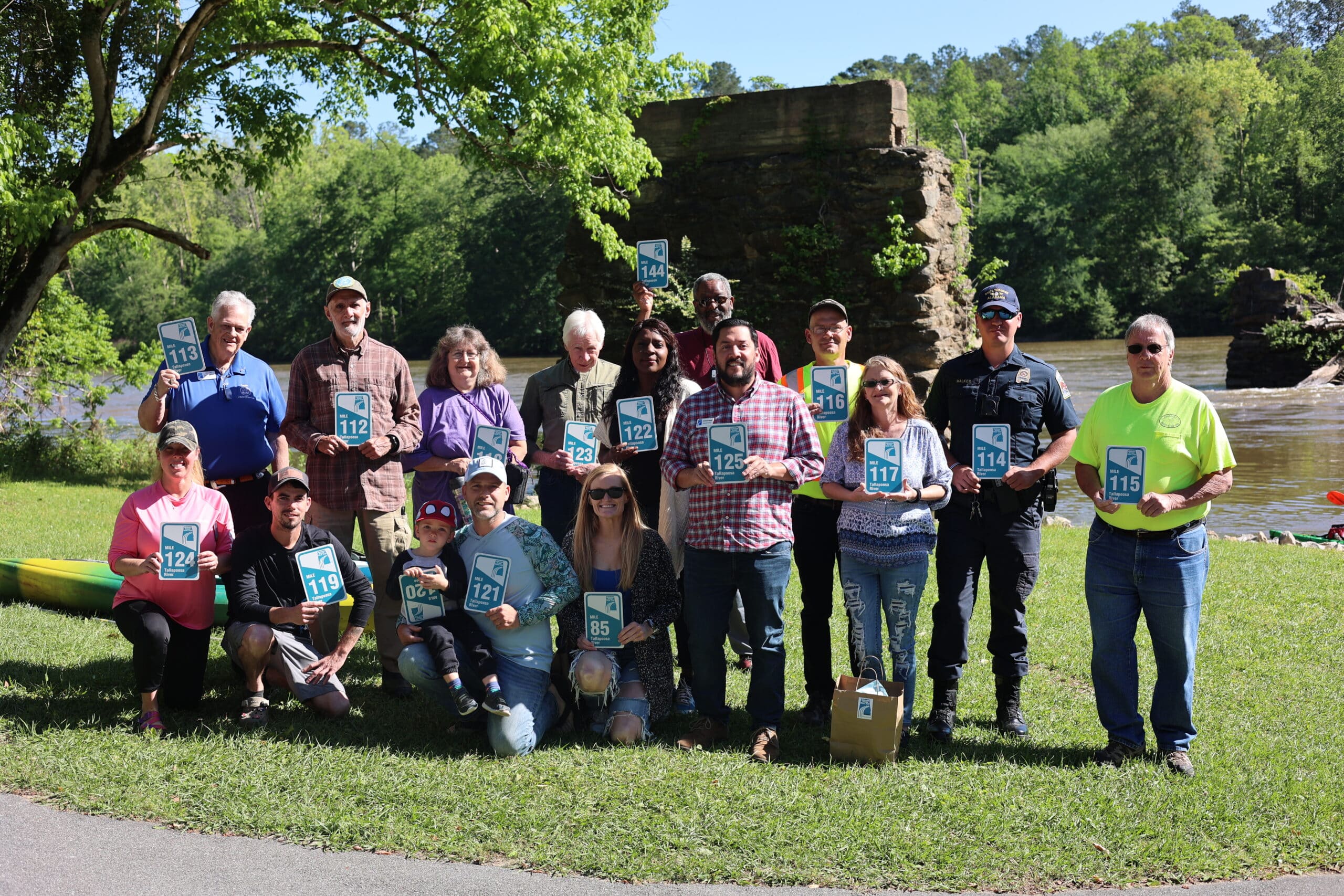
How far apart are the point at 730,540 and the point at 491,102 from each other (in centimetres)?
1063

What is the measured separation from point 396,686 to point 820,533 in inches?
98.6

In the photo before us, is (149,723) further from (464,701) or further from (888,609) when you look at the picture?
(888,609)

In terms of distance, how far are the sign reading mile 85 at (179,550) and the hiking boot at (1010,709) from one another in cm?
405

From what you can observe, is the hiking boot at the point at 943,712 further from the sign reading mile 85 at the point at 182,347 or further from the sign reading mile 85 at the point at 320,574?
the sign reading mile 85 at the point at 182,347

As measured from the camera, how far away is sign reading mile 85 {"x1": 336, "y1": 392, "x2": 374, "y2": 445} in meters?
6.04

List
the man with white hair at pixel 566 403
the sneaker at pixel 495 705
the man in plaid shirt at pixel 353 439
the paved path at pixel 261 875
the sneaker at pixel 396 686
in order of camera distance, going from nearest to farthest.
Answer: the paved path at pixel 261 875, the sneaker at pixel 495 705, the man in plaid shirt at pixel 353 439, the sneaker at pixel 396 686, the man with white hair at pixel 566 403

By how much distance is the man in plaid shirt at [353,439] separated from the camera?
6180 millimetres

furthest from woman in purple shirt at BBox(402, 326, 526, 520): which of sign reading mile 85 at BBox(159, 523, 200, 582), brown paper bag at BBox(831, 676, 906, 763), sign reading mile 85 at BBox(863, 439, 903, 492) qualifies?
brown paper bag at BBox(831, 676, 906, 763)

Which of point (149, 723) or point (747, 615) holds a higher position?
point (747, 615)

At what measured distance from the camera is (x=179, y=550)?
5.50 metres

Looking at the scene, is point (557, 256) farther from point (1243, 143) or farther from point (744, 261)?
point (744, 261)

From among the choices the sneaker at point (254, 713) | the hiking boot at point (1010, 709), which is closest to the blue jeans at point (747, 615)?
the hiking boot at point (1010, 709)

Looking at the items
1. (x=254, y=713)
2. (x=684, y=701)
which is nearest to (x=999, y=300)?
(x=684, y=701)

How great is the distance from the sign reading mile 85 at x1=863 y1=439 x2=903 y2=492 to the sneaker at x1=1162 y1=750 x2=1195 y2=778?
1.69 metres
